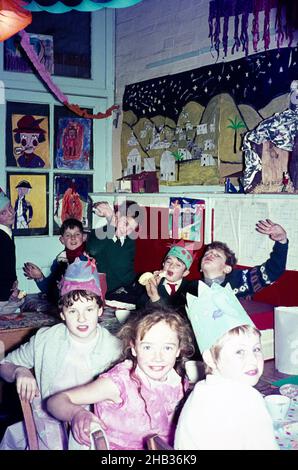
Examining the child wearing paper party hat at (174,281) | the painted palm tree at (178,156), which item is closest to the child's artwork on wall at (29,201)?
the painted palm tree at (178,156)

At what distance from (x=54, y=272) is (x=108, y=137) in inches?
52.7

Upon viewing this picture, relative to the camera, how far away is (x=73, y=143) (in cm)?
505

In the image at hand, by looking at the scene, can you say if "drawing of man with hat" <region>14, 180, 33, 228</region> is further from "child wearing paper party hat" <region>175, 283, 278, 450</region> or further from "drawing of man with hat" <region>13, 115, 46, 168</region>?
"child wearing paper party hat" <region>175, 283, 278, 450</region>

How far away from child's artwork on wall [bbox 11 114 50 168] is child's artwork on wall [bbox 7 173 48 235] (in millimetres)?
119

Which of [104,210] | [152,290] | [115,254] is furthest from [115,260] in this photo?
[152,290]

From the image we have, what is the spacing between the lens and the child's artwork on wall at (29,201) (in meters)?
4.84

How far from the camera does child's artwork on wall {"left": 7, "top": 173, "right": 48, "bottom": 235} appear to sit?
4844mm

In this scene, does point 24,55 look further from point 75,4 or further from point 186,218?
point 75,4

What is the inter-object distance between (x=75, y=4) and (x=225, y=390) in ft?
6.14

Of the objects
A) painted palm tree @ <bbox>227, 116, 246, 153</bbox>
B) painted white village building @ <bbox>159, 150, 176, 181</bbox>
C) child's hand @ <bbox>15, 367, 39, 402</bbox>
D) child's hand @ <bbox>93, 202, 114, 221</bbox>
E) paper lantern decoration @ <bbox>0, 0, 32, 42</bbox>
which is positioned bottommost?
child's hand @ <bbox>15, 367, 39, 402</bbox>

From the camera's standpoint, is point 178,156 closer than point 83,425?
No

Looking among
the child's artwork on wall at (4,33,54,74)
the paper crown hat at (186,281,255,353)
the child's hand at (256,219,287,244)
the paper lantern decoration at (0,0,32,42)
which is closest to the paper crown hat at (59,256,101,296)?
the paper crown hat at (186,281,255,353)

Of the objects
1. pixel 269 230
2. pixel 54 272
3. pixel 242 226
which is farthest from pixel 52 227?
pixel 269 230

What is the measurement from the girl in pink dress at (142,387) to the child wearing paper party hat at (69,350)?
0.28 m
